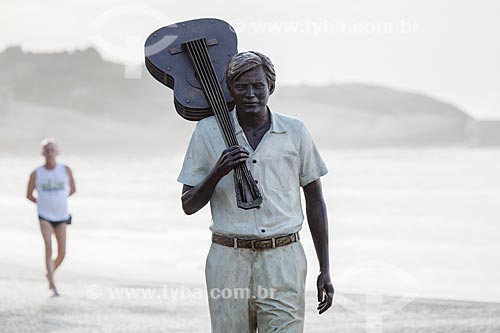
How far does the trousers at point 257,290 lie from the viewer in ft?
14.7

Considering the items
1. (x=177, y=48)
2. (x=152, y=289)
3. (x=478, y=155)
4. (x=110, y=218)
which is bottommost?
(x=478, y=155)

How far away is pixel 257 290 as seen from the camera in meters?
4.52

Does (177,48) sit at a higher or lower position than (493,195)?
higher

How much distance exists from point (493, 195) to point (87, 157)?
34147 millimetres

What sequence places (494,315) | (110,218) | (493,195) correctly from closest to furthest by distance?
1. (494,315)
2. (110,218)
3. (493,195)

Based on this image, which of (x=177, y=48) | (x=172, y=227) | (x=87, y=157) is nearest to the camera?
(x=177, y=48)

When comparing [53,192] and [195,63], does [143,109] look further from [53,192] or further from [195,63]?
[195,63]

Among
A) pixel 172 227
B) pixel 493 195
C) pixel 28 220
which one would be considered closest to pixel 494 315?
pixel 172 227

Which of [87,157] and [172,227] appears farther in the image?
[87,157]

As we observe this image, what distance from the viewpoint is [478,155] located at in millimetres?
55469

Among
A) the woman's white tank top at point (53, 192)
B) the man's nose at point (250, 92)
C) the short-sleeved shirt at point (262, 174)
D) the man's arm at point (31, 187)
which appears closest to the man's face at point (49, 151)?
the woman's white tank top at point (53, 192)

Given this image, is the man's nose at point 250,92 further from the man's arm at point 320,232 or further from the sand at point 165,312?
the sand at point 165,312

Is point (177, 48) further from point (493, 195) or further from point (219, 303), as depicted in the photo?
point (493, 195)

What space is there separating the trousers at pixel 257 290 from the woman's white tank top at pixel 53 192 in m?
6.08
